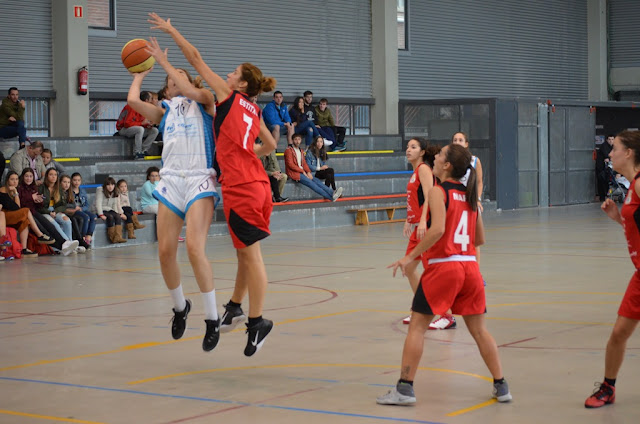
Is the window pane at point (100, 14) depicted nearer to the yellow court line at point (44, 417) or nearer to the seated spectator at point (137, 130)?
the seated spectator at point (137, 130)

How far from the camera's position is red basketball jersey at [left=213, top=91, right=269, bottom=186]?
6.71 metres

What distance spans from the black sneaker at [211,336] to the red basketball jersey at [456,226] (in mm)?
1778

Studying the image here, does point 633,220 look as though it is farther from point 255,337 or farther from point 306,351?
point 306,351

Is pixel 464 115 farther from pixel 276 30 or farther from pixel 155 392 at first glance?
pixel 155 392

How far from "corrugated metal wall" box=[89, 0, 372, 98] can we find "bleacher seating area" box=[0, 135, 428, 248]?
1.87 m

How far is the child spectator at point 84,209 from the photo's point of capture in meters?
16.3

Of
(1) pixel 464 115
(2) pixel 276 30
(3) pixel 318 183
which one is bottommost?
(3) pixel 318 183

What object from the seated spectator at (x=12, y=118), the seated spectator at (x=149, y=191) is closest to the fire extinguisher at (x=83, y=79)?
the seated spectator at (x=12, y=118)

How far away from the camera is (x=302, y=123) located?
2308 cm

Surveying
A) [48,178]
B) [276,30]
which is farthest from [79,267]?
[276,30]

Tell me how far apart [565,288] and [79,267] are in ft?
22.5

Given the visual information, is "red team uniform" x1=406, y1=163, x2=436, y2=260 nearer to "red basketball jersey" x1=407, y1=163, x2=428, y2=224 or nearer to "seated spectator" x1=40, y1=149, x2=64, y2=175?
"red basketball jersey" x1=407, y1=163, x2=428, y2=224

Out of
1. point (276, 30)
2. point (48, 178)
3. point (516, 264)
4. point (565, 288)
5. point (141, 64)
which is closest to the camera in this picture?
point (141, 64)

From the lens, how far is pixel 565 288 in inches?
427
